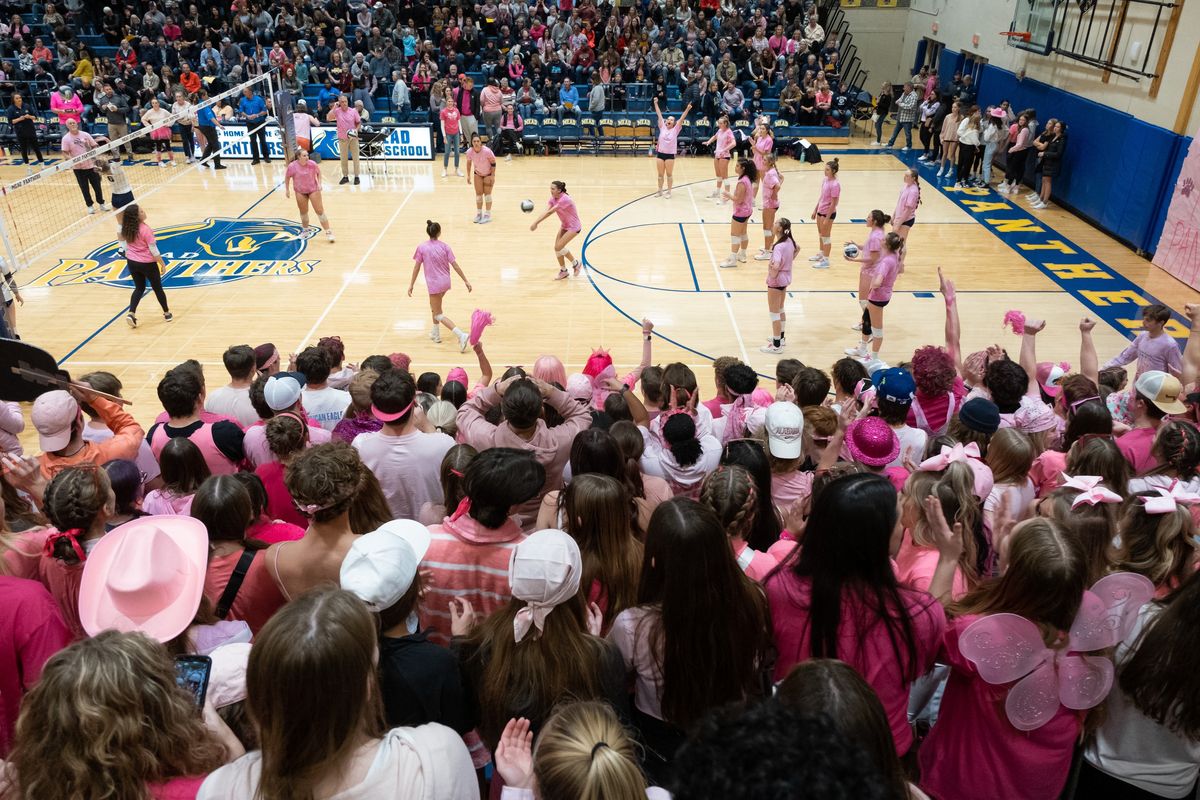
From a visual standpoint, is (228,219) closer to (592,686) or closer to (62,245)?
(62,245)

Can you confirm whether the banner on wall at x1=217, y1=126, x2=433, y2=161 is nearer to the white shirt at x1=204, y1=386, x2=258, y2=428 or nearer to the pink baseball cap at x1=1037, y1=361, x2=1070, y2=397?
the white shirt at x1=204, y1=386, x2=258, y2=428

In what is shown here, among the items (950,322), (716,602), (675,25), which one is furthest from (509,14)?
(716,602)

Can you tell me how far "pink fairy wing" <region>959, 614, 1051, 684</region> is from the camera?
2.88 metres

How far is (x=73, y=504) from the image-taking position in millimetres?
3459

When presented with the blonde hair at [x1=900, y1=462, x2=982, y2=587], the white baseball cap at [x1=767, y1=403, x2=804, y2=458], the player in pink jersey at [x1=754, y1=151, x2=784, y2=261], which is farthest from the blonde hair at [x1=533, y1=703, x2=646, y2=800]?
the player in pink jersey at [x1=754, y1=151, x2=784, y2=261]

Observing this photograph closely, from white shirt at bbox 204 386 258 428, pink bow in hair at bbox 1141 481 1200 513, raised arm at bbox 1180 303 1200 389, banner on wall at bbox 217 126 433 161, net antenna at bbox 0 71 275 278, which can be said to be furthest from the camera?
banner on wall at bbox 217 126 433 161

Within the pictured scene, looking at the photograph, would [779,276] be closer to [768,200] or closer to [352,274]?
[768,200]

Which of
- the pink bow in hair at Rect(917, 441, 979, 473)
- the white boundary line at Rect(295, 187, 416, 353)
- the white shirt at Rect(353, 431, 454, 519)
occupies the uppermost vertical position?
the pink bow in hair at Rect(917, 441, 979, 473)

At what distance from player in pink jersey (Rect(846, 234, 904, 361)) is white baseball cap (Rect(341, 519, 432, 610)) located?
27.9 feet

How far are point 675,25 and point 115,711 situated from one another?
1029 inches

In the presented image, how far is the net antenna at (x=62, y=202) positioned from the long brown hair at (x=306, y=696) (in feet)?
40.9

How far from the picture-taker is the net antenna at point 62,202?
14234mm

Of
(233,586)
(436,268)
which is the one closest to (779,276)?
(436,268)

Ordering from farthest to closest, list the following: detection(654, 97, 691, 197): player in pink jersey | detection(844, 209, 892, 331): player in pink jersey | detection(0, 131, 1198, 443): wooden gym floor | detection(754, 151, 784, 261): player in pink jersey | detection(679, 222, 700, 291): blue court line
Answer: detection(654, 97, 691, 197): player in pink jersey < detection(754, 151, 784, 261): player in pink jersey < detection(679, 222, 700, 291): blue court line < detection(0, 131, 1198, 443): wooden gym floor < detection(844, 209, 892, 331): player in pink jersey
